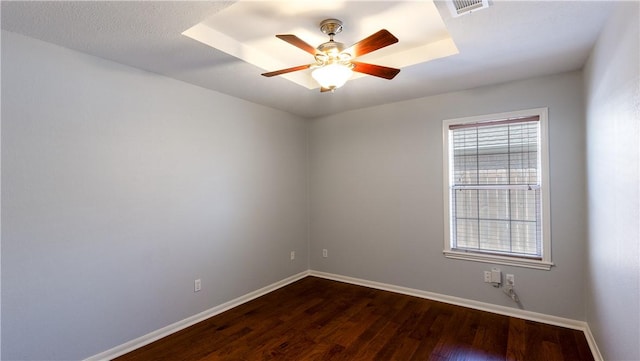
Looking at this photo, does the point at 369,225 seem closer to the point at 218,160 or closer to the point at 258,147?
the point at 258,147

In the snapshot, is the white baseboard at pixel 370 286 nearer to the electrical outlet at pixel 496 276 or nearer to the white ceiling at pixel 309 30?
the electrical outlet at pixel 496 276

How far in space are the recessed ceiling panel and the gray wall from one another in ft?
3.46

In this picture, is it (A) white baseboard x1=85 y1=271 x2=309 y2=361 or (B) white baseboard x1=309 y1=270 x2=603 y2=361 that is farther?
(B) white baseboard x1=309 y1=270 x2=603 y2=361

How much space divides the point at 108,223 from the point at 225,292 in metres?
1.45

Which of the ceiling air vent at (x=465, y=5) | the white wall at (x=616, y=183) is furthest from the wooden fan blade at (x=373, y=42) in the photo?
the white wall at (x=616, y=183)

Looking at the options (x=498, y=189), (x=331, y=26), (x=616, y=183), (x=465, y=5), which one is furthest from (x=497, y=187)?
(x=331, y=26)

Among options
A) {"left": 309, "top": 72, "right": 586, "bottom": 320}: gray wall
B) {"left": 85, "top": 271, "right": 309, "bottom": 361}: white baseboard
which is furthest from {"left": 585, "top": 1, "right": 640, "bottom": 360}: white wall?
{"left": 85, "top": 271, "right": 309, "bottom": 361}: white baseboard

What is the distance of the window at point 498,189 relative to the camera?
3055 mm

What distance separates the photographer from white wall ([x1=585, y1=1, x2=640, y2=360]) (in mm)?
1491

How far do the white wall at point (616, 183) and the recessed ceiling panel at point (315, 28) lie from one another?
104 centimetres

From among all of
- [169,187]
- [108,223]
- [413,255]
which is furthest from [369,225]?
[108,223]

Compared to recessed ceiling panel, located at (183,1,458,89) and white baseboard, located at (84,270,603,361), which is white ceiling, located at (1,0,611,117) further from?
white baseboard, located at (84,270,603,361)

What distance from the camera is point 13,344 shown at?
202 centimetres

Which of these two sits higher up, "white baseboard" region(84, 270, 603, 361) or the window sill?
the window sill
